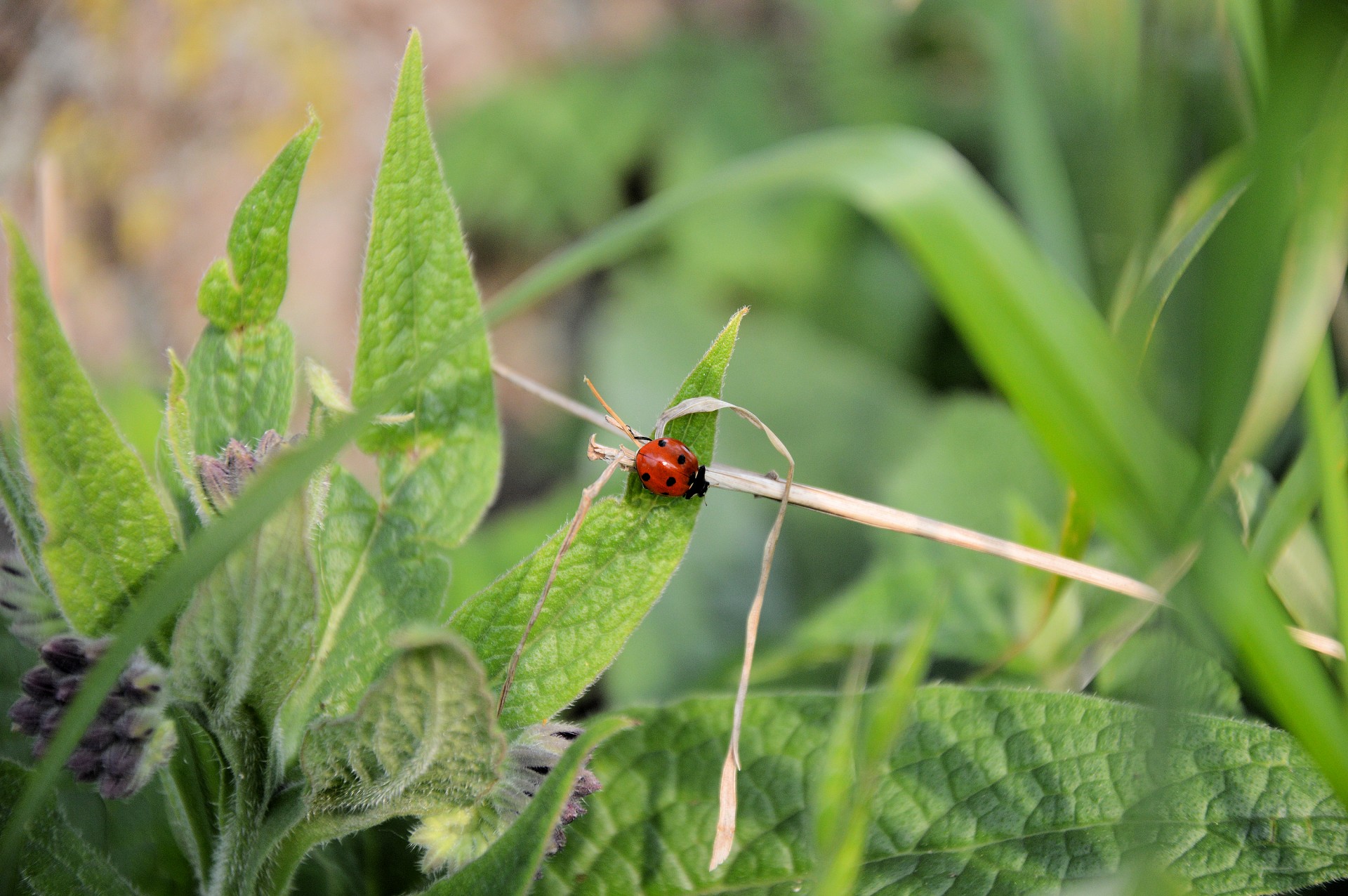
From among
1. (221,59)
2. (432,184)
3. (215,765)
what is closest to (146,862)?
(215,765)

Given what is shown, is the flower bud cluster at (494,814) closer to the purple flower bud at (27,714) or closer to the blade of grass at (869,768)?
the blade of grass at (869,768)

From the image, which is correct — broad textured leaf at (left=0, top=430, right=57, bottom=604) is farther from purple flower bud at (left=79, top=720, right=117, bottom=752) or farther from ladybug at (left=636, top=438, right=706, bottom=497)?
ladybug at (left=636, top=438, right=706, bottom=497)

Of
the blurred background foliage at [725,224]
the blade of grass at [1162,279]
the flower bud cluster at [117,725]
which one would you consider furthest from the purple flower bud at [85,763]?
the blade of grass at [1162,279]

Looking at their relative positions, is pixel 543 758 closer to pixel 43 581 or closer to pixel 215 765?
pixel 215 765

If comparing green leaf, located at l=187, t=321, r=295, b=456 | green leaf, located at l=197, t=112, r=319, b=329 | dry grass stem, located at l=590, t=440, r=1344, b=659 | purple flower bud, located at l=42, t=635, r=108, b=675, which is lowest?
purple flower bud, located at l=42, t=635, r=108, b=675

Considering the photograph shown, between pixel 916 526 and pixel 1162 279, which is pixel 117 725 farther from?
pixel 1162 279

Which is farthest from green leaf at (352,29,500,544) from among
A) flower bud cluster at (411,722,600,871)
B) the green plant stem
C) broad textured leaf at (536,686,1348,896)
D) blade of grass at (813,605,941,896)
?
the green plant stem
